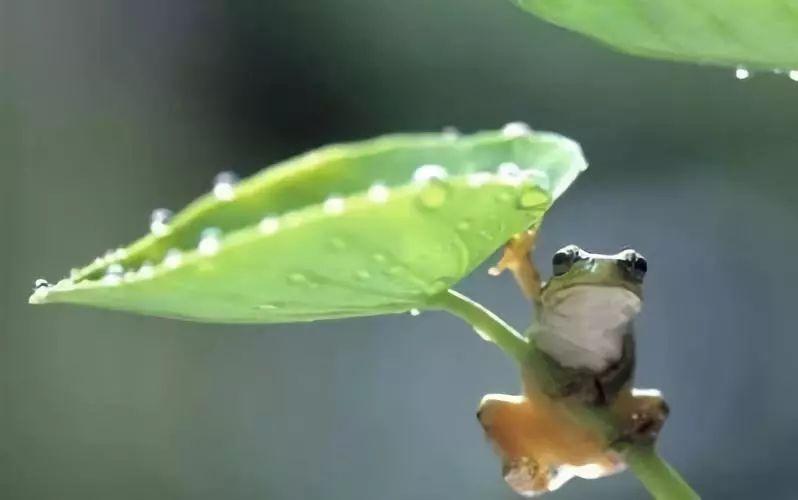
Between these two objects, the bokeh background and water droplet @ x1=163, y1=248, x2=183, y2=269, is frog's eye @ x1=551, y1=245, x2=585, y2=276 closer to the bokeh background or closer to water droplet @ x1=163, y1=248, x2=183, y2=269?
water droplet @ x1=163, y1=248, x2=183, y2=269

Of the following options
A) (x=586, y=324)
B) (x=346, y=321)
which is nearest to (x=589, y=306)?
(x=586, y=324)

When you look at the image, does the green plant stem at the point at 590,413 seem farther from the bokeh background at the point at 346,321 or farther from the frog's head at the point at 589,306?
the bokeh background at the point at 346,321

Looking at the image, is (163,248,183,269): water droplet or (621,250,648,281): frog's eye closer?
(163,248,183,269): water droplet

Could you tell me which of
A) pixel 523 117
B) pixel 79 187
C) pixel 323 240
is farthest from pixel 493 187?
pixel 79 187

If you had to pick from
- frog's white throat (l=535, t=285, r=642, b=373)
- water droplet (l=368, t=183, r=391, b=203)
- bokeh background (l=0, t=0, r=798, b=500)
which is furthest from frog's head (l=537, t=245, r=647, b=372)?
bokeh background (l=0, t=0, r=798, b=500)

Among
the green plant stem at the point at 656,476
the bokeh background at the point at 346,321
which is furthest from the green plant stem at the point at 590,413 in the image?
the bokeh background at the point at 346,321
